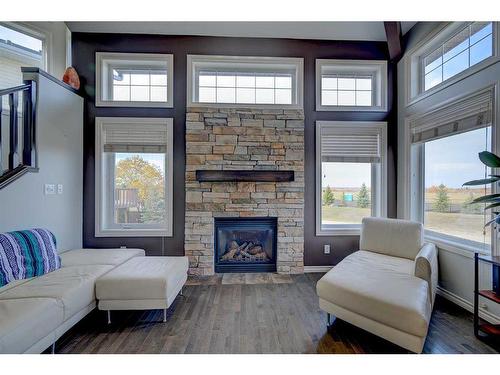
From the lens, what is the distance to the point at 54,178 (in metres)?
2.91

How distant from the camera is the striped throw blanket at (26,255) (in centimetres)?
205

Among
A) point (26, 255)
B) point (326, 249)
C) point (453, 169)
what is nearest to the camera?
point (26, 255)

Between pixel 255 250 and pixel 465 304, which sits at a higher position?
pixel 255 250

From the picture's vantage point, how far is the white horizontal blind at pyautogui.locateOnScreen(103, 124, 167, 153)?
3.43m

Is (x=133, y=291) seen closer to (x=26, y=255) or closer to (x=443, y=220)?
(x=26, y=255)

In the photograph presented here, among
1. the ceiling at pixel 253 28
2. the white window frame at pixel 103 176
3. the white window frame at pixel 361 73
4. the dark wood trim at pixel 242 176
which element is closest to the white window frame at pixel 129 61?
the white window frame at pixel 103 176

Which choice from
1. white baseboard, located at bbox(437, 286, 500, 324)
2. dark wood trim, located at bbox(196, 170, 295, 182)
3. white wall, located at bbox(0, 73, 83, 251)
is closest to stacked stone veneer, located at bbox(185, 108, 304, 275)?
dark wood trim, located at bbox(196, 170, 295, 182)

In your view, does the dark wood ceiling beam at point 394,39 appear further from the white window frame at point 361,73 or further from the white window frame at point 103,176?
the white window frame at point 103,176

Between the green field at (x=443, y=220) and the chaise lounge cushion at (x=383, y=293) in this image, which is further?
the green field at (x=443, y=220)

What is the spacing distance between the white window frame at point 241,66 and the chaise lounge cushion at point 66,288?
2416mm

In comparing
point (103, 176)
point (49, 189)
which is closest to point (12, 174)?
point (49, 189)

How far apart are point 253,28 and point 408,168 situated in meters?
2.89

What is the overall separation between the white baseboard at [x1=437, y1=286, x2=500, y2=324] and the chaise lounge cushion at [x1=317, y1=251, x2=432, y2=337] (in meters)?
0.66
